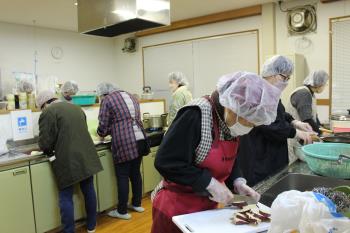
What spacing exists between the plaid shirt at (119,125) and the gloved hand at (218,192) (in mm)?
1834

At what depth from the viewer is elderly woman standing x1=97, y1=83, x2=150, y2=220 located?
9.64ft

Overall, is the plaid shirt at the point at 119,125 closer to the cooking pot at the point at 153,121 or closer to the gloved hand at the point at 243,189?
the cooking pot at the point at 153,121

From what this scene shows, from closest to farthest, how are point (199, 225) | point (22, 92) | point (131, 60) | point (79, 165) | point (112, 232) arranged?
point (199, 225) → point (79, 165) → point (112, 232) → point (22, 92) → point (131, 60)

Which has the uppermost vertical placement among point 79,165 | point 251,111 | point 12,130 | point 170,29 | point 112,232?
point 170,29

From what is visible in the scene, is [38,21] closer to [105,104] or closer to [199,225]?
[105,104]

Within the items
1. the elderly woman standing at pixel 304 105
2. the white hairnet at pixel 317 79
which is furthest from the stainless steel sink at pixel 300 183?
the white hairnet at pixel 317 79

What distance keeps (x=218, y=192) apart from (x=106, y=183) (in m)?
2.16

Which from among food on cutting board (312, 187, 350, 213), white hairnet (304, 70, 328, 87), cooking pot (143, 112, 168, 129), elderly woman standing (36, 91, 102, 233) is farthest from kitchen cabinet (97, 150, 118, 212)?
food on cutting board (312, 187, 350, 213)

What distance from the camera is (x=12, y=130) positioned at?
2.88 m

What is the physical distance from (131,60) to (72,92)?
2.97m

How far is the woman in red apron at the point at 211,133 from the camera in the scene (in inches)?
43.8

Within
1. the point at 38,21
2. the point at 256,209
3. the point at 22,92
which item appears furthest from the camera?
the point at 38,21

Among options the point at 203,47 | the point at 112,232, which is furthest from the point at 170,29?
the point at 112,232

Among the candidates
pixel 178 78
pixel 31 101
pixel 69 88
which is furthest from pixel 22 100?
pixel 178 78
